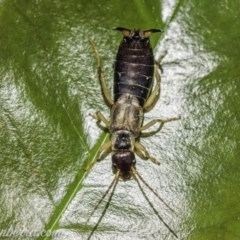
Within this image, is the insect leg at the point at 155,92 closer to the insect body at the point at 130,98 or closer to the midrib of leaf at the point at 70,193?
the insect body at the point at 130,98

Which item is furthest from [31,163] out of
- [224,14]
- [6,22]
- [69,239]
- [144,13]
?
[224,14]

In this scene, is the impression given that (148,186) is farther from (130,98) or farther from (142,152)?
(130,98)

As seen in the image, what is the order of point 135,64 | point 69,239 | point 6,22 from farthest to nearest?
point 135,64 → point 6,22 → point 69,239

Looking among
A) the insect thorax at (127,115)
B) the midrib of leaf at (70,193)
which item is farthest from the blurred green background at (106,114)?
the insect thorax at (127,115)

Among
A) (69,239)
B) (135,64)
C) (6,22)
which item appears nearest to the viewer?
(69,239)

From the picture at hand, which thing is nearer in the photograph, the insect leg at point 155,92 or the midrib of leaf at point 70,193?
the midrib of leaf at point 70,193

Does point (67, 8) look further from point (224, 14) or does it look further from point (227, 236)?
point (227, 236)

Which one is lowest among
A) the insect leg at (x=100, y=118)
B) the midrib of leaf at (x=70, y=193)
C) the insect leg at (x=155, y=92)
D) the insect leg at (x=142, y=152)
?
the midrib of leaf at (x=70, y=193)

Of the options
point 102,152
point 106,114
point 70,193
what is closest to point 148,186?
point 102,152
